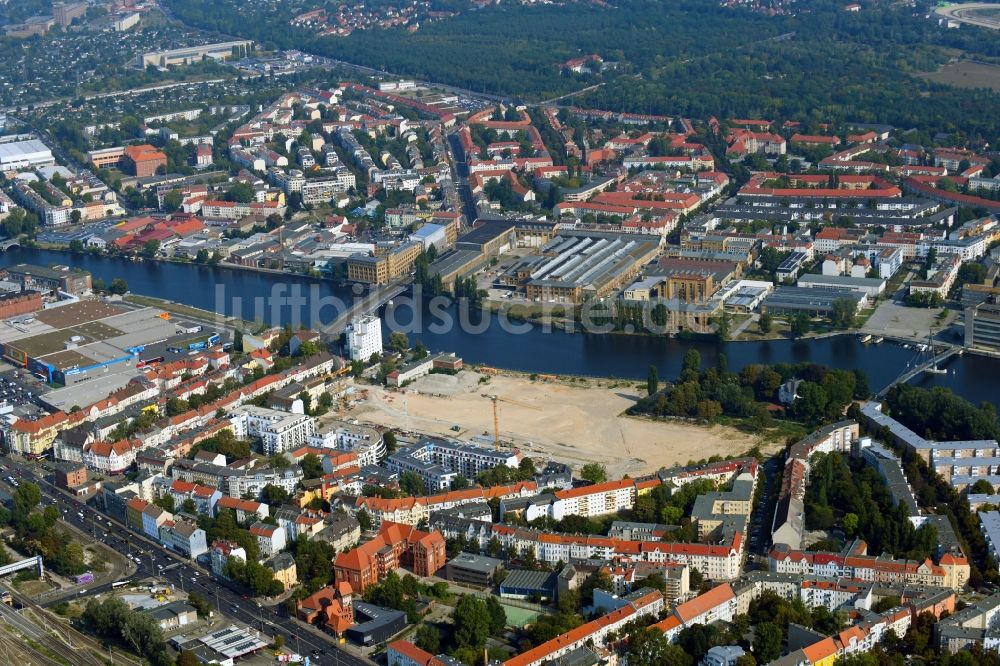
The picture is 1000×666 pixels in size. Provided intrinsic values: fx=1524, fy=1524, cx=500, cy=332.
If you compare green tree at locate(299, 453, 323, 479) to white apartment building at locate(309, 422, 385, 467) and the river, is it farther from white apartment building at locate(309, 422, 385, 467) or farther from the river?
the river

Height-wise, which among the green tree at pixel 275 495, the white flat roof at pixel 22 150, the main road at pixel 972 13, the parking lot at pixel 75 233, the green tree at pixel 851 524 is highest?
the main road at pixel 972 13

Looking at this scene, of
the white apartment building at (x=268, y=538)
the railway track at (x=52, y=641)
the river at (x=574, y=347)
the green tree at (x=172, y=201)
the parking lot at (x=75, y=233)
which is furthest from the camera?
the green tree at (x=172, y=201)

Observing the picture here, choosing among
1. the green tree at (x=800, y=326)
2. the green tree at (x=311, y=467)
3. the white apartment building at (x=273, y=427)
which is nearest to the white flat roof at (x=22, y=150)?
the white apartment building at (x=273, y=427)

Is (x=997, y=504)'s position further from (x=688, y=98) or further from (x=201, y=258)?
(x=688, y=98)

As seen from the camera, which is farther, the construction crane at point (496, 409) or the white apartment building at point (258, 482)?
the construction crane at point (496, 409)

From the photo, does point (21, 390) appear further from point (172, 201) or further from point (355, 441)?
point (172, 201)

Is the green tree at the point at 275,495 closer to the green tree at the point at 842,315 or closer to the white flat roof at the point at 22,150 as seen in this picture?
the green tree at the point at 842,315

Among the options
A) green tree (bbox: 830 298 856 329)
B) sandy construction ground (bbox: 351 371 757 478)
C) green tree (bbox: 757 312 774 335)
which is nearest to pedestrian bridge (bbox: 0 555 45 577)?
sandy construction ground (bbox: 351 371 757 478)
